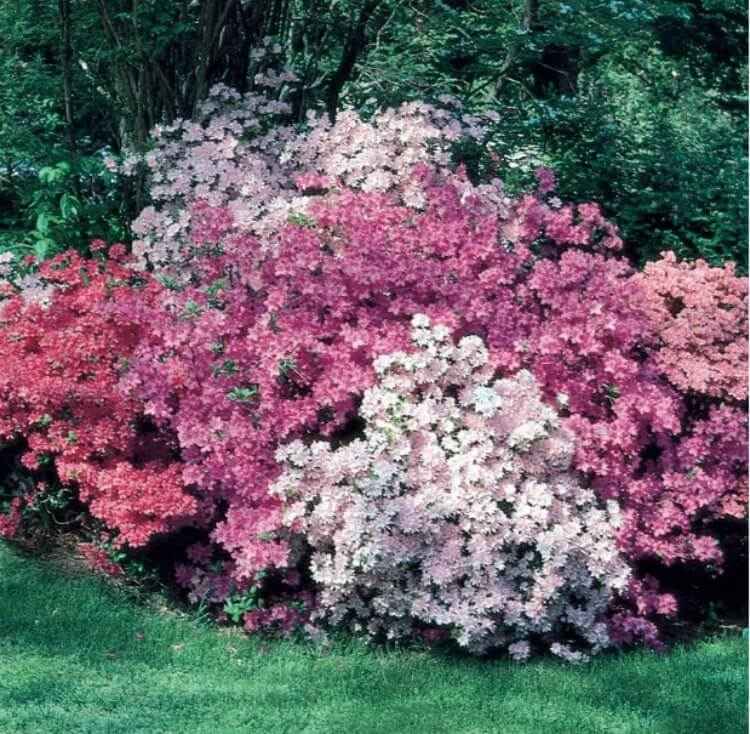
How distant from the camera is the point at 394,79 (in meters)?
9.12

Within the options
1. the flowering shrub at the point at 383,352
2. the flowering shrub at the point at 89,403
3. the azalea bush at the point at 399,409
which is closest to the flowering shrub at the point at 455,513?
the azalea bush at the point at 399,409

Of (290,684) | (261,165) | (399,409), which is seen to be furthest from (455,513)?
(261,165)

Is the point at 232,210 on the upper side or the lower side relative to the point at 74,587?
upper

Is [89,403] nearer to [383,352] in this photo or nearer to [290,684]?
[383,352]

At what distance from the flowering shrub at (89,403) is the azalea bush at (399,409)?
0.01 meters

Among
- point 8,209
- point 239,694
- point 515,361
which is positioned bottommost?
point 8,209

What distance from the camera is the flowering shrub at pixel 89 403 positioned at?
5.26 meters

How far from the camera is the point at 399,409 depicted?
490 centimetres

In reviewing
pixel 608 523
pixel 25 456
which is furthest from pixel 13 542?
pixel 608 523

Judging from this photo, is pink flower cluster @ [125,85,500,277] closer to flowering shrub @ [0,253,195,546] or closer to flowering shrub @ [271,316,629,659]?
flowering shrub @ [0,253,195,546]

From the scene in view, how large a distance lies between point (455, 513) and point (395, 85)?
4.90 m

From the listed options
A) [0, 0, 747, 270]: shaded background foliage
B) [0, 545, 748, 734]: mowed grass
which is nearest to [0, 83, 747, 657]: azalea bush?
[0, 545, 748, 734]: mowed grass

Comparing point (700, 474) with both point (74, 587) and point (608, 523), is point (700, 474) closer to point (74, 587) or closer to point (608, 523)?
point (608, 523)

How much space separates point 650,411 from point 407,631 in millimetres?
1414
